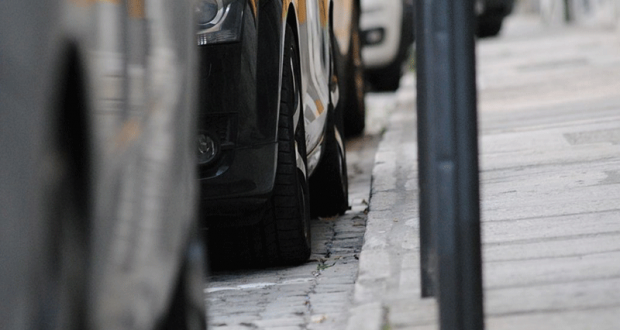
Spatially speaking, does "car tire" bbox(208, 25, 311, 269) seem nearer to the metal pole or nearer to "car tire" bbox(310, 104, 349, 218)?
the metal pole

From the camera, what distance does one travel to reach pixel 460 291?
292cm

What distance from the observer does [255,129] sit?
4.13 meters

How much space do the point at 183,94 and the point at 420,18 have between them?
1.05m

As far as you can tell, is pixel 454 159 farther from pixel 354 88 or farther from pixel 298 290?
pixel 354 88

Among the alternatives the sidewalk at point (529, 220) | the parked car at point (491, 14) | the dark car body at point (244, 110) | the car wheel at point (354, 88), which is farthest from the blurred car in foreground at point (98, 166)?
the parked car at point (491, 14)

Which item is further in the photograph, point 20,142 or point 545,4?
point 545,4

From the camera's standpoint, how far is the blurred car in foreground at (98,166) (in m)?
1.84

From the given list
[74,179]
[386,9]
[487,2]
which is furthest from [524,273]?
[487,2]

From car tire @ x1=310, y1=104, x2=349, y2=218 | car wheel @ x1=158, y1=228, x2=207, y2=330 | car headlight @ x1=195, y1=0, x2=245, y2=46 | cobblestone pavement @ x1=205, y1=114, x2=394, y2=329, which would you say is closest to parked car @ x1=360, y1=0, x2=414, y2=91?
car tire @ x1=310, y1=104, x2=349, y2=218

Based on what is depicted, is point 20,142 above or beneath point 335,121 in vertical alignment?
above

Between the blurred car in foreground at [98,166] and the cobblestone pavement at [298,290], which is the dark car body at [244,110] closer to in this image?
the cobblestone pavement at [298,290]

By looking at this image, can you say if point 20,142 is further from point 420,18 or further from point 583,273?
point 583,273

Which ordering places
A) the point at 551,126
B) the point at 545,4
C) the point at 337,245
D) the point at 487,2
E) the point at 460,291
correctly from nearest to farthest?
the point at 460,291 → the point at 337,245 → the point at 551,126 → the point at 487,2 → the point at 545,4

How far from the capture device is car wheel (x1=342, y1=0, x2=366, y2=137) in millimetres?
8672
